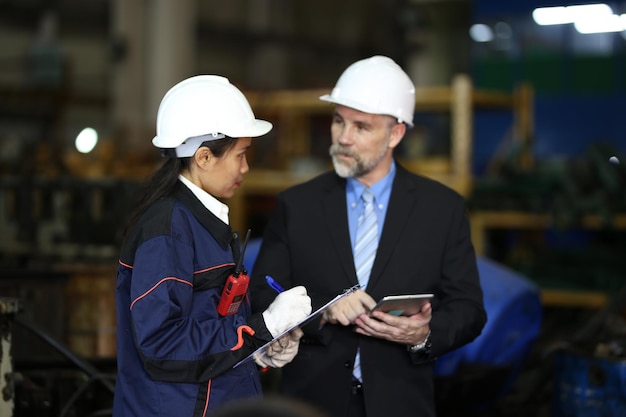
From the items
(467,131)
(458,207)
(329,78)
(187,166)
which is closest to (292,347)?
(187,166)

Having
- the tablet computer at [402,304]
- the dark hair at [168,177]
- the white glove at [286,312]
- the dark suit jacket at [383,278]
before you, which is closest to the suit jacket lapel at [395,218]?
the dark suit jacket at [383,278]

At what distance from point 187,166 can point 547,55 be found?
38.0 feet

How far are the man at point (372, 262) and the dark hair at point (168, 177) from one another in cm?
68

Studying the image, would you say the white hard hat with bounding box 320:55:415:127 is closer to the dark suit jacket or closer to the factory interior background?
the dark suit jacket

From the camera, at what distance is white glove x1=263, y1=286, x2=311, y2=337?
2.41 meters

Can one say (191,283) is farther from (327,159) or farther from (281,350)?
(327,159)

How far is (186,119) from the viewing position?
249 cm

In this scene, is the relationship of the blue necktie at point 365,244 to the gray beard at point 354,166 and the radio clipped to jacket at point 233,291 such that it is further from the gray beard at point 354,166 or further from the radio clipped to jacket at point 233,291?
the radio clipped to jacket at point 233,291

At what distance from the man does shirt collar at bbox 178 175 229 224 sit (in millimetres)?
574

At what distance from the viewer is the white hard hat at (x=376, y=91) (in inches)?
127

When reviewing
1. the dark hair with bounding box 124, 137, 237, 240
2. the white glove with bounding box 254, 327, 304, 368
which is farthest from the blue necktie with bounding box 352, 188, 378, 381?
the dark hair with bounding box 124, 137, 237, 240

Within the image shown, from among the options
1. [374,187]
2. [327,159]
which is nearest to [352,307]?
[374,187]

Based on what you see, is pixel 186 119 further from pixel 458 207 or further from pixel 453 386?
pixel 453 386

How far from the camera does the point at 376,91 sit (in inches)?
128
